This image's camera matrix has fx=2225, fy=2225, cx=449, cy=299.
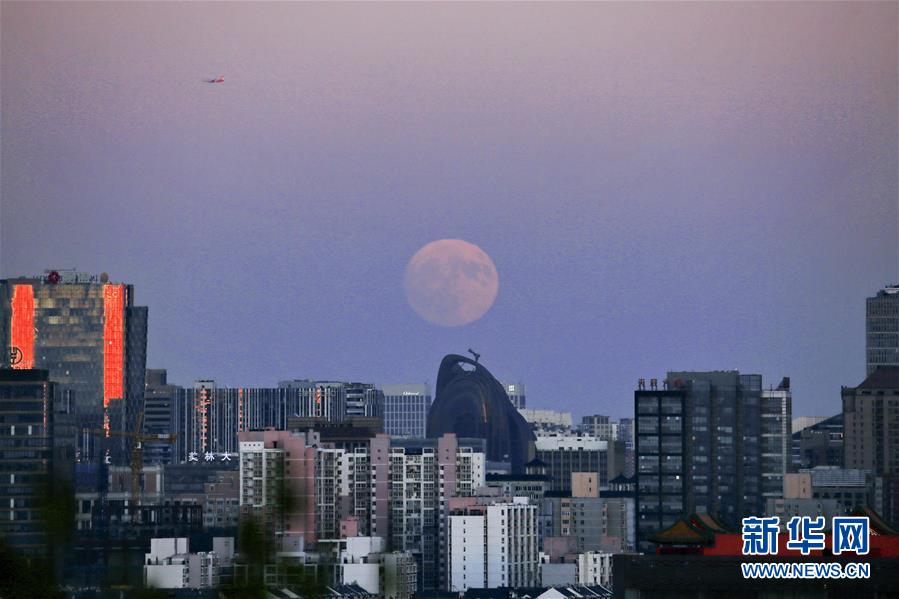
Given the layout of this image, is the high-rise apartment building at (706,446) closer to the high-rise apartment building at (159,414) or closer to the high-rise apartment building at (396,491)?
the high-rise apartment building at (396,491)

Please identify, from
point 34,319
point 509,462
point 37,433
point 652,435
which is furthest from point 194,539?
point 509,462

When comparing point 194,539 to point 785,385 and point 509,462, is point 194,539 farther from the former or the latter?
point 509,462

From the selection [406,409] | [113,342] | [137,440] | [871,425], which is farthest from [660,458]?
[406,409]

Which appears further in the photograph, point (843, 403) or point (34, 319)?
point (34, 319)

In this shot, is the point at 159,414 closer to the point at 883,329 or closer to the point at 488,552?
the point at 883,329

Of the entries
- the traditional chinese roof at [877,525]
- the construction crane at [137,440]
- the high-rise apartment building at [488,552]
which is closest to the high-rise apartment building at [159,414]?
the construction crane at [137,440]

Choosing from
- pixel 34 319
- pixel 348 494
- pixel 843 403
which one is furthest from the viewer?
pixel 34 319
